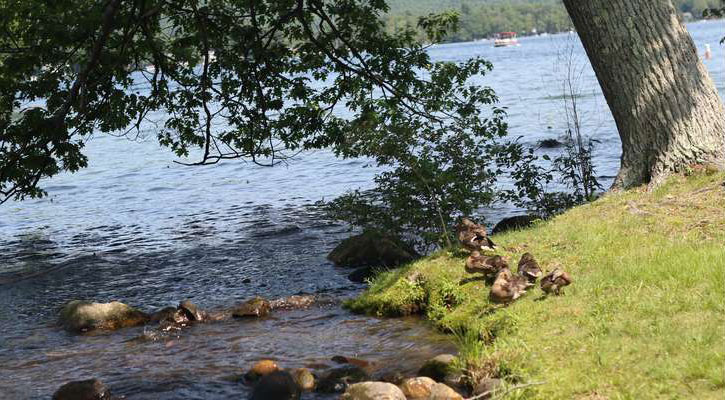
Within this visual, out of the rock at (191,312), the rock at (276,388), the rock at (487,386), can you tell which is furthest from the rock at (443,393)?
the rock at (191,312)

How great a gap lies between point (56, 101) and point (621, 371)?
9917mm

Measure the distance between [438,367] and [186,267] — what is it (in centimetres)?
846

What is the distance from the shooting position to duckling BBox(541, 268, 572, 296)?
7.68 m

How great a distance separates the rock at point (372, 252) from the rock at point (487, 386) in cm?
623

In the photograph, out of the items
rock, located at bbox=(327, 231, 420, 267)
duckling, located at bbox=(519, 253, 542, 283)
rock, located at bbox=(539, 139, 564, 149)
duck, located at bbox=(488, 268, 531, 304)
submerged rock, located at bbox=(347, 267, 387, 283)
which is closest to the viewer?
duck, located at bbox=(488, 268, 531, 304)

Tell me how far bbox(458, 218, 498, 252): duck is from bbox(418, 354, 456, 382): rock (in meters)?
2.01

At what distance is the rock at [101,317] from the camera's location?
1076 cm

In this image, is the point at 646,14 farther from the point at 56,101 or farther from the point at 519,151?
the point at 56,101

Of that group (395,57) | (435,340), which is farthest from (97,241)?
(435,340)

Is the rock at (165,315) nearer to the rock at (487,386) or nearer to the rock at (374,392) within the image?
the rock at (374,392)

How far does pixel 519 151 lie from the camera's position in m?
13.9

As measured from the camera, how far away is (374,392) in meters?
6.64

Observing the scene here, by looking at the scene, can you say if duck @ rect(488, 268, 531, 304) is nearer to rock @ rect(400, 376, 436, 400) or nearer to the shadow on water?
the shadow on water

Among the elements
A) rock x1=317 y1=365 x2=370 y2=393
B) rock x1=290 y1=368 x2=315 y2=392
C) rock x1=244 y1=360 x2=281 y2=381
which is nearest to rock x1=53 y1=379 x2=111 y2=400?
rock x1=244 y1=360 x2=281 y2=381
